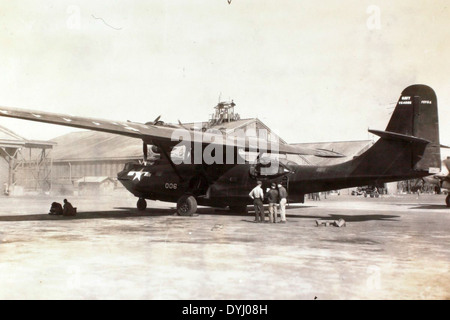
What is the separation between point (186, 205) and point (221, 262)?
35.1 ft

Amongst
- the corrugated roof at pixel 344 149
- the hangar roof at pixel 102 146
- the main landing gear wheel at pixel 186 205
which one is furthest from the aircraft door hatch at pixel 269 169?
the corrugated roof at pixel 344 149

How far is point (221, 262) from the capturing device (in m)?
8.66

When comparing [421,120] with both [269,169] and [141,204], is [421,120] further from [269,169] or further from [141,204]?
[141,204]

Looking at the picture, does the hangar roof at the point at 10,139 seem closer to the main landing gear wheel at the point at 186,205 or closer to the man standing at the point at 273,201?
the main landing gear wheel at the point at 186,205

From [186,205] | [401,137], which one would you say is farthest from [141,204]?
[401,137]

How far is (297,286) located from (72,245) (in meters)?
6.11

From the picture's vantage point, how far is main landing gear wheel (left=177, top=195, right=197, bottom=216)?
19095 millimetres

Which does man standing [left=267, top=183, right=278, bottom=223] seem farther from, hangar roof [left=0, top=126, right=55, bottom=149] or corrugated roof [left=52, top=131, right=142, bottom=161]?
A: corrugated roof [left=52, top=131, right=142, bottom=161]

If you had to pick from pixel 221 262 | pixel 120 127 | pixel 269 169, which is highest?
pixel 120 127

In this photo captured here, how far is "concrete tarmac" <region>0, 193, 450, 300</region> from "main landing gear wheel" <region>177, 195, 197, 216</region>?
4247 millimetres

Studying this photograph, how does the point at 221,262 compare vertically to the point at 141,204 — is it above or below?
Answer: below

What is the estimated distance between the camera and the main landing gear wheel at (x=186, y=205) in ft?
62.6

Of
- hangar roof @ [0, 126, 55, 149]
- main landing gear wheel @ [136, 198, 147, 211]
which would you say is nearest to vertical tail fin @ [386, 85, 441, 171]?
main landing gear wheel @ [136, 198, 147, 211]
